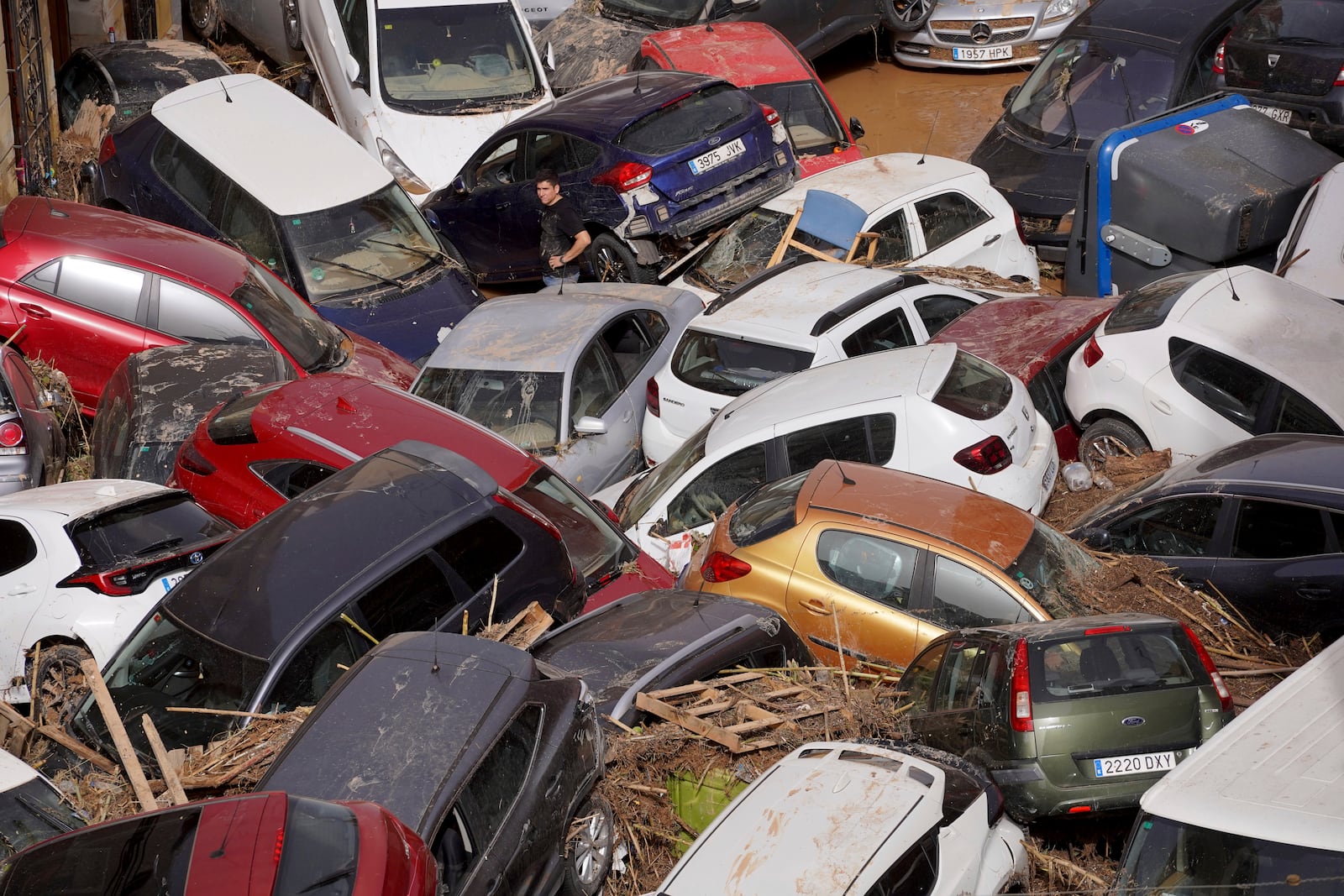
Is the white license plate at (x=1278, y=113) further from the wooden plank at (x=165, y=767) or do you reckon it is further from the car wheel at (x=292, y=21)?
the wooden plank at (x=165, y=767)

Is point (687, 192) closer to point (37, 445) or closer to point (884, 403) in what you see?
point (884, 403)

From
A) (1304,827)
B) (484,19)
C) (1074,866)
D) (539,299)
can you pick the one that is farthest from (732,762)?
(484,19)

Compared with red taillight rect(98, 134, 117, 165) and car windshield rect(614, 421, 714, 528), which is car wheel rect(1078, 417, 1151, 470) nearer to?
car windshield rect(614, 421, 714, 528)

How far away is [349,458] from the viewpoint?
8312 millimetres

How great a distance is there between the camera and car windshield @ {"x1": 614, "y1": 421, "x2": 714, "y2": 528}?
30.5 feet

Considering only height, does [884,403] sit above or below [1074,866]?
above

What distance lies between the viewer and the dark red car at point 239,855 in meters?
4.44

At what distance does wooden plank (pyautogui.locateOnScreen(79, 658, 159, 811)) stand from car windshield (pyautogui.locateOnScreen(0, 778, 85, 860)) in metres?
0.26

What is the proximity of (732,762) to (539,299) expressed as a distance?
551cm

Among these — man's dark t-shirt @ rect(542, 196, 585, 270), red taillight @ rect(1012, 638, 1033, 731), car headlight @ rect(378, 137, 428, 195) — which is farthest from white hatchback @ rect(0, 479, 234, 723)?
car headlight @ rect(378, 137, 428, 195)

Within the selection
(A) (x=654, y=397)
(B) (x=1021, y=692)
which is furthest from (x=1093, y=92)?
(B) (x=1021, y=692)

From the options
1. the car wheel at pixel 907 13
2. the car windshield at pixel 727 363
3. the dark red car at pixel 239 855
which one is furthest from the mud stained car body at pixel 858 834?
the car wheel at pixel 907 13

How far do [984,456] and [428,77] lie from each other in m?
8.70

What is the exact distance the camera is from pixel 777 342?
10055 mm
